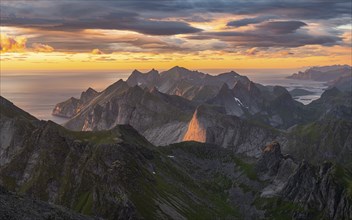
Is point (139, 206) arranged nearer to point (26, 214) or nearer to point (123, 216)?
point (123, 216)

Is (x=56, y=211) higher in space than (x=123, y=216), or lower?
higher

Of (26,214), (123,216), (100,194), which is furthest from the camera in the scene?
(100,194)

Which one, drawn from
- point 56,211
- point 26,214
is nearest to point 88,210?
point 56,211

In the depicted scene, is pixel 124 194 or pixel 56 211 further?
pixel 124 194

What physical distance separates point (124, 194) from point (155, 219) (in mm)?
17886

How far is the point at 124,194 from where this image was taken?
19912cm

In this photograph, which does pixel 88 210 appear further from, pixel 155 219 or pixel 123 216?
pixel 155 219

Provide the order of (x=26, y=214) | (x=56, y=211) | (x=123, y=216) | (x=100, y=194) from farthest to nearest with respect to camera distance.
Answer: (x=100, y=194) < (x=123, y=216) < (x=56, y=211) < (x=26, y=214)

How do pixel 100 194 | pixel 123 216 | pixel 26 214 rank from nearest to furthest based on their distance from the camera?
pixel 26 214, pixel 123 216, pixel 100 194

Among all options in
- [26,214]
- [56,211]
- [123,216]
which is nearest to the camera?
[26,214]

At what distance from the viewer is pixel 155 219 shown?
194 meters

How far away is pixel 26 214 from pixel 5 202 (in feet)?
22.8

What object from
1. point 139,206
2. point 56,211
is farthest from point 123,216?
point 56,211

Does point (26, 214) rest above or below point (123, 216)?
above
